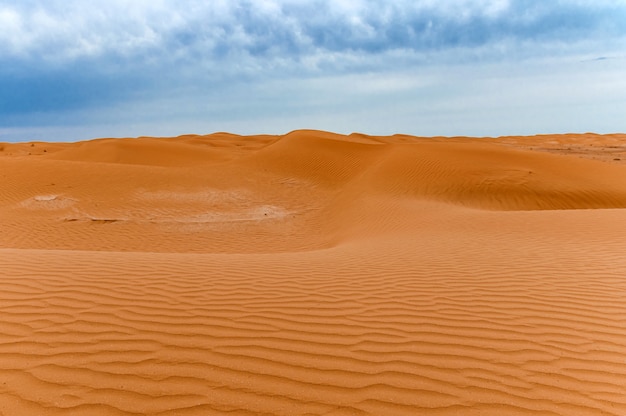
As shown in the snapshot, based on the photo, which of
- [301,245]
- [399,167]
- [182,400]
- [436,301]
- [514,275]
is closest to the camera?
[182,400]

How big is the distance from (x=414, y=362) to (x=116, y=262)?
14.3 ft

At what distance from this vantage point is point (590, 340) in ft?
12.9

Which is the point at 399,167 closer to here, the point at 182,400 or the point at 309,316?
the point at 309,316

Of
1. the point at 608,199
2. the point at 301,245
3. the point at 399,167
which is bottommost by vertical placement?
the point at 301,245

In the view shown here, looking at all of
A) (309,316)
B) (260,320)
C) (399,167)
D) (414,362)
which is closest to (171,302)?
(260,320)

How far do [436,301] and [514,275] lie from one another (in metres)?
1.61

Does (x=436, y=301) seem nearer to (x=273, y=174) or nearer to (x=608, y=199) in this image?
(x=608, y=199)

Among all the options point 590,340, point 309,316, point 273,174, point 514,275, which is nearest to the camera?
point 590,340

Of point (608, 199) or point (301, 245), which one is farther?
point (608, 199)

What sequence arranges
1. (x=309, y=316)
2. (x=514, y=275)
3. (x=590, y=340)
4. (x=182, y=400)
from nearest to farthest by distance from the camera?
(x=182, y=400) → (x=590, y=340) → (x=309, y=316) → (x=514, y=275)

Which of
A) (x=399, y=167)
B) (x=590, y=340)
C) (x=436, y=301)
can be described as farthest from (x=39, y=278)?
(x=399, y=167)

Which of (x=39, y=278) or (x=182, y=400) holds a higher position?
(x=39, y=278)

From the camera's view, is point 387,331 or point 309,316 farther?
point 309,316

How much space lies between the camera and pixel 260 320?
13.5 ft
